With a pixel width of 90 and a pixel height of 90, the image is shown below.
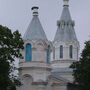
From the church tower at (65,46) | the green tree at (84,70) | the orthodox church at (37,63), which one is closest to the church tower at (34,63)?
the orthodox church at (37,63)

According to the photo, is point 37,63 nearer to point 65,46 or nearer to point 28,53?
point 28,53

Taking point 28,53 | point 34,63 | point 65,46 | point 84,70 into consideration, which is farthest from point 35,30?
point 84,70

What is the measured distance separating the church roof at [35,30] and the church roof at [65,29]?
31.8 feet

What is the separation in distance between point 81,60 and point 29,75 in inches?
425

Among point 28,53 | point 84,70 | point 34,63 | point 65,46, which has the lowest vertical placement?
point 84,70

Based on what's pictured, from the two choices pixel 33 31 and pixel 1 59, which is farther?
pixel 33 31

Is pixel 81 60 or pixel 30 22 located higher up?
pixel 30 22

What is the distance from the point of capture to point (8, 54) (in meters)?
56.9

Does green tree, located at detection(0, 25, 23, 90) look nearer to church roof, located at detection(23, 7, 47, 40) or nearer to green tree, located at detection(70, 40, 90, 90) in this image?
green tree, located at detection(70, 40, 90, 90)

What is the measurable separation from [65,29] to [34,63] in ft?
46.1

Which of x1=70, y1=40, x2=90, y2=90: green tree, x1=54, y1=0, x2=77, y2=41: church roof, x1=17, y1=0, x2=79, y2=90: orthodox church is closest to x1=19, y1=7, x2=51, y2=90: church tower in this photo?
x1=17, y1=0, x2=79, y2=90: orthodox church

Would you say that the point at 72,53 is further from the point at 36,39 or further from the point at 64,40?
the point at 36,39

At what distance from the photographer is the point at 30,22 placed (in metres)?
79.9

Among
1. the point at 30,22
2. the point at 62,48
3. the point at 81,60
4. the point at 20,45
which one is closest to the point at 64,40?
the point at 62,48
